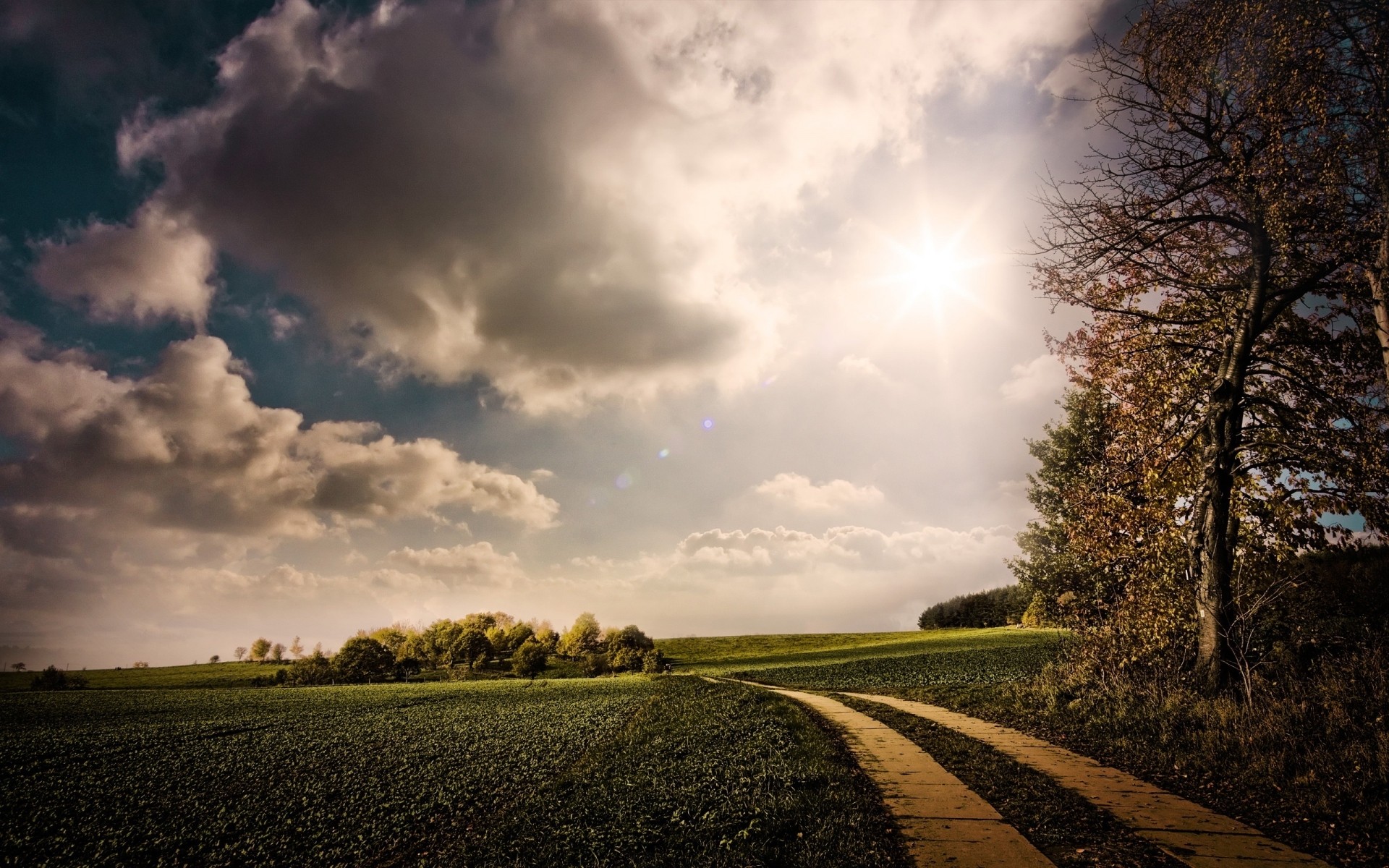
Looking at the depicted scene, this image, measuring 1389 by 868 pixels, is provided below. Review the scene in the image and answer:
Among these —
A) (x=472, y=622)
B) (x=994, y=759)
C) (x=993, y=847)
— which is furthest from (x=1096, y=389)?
(x=472, y=622)

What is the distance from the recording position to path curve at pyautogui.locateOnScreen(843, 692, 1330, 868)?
220 inches

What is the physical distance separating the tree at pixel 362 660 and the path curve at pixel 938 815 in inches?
2738

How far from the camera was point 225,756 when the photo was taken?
696 inches

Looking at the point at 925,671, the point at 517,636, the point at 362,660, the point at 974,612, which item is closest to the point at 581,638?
the point at 517,636

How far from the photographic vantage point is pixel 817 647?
85.2 m

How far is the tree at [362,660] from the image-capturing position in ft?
207

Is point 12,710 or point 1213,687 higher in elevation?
point 1213,687

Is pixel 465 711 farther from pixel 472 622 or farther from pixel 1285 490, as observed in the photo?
pixel 472 622

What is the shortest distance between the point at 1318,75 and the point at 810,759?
1360 centimetres

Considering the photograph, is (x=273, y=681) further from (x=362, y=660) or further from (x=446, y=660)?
(x=446, y=660)

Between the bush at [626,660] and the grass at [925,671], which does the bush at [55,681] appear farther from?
the grass at [925,671]

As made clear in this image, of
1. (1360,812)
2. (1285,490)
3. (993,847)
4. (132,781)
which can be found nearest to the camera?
(993,847)

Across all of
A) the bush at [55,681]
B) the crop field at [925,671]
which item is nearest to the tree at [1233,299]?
the crop field at [925,671]

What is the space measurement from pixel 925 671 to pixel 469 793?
3016 cm
